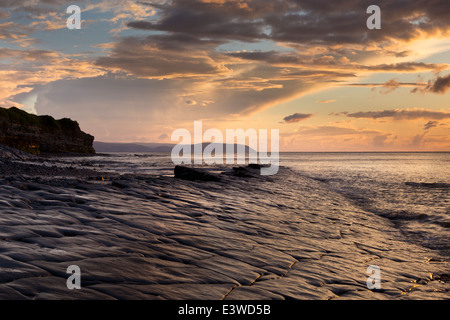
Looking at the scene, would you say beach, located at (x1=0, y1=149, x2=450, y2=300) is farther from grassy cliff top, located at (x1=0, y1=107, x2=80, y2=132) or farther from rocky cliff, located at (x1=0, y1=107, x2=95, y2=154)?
grassy cliff top, located at (x1=0, y1=107, x2=80, y2=132)

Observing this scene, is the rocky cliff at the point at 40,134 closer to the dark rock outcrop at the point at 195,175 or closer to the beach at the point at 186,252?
the dark rock outcrop at the point at 195,175

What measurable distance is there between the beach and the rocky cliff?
7358 centimetres

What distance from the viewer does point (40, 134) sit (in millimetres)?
87500

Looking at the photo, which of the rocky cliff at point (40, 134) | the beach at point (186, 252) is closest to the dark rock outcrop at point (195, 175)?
the beach at point (186, 252)

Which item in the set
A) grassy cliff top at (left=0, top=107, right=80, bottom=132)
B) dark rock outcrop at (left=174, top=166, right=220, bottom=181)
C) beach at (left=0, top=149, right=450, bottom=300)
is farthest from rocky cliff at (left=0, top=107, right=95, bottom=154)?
beach at (left=0, top=149, right=450, bottom=300)

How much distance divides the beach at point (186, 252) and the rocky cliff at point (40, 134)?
73.6 m

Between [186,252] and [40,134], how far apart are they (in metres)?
95.8

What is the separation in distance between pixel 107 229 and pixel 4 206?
2.59m

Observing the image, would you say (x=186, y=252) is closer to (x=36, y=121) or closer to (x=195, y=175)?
(x=195, y=175)

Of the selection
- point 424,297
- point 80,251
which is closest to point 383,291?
point 424,297

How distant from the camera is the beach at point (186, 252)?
4109 mm

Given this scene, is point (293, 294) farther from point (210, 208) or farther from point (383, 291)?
point (210, 208)

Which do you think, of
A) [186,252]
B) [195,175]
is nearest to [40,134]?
[195,175]

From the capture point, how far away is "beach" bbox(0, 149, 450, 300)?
13.5 feet
